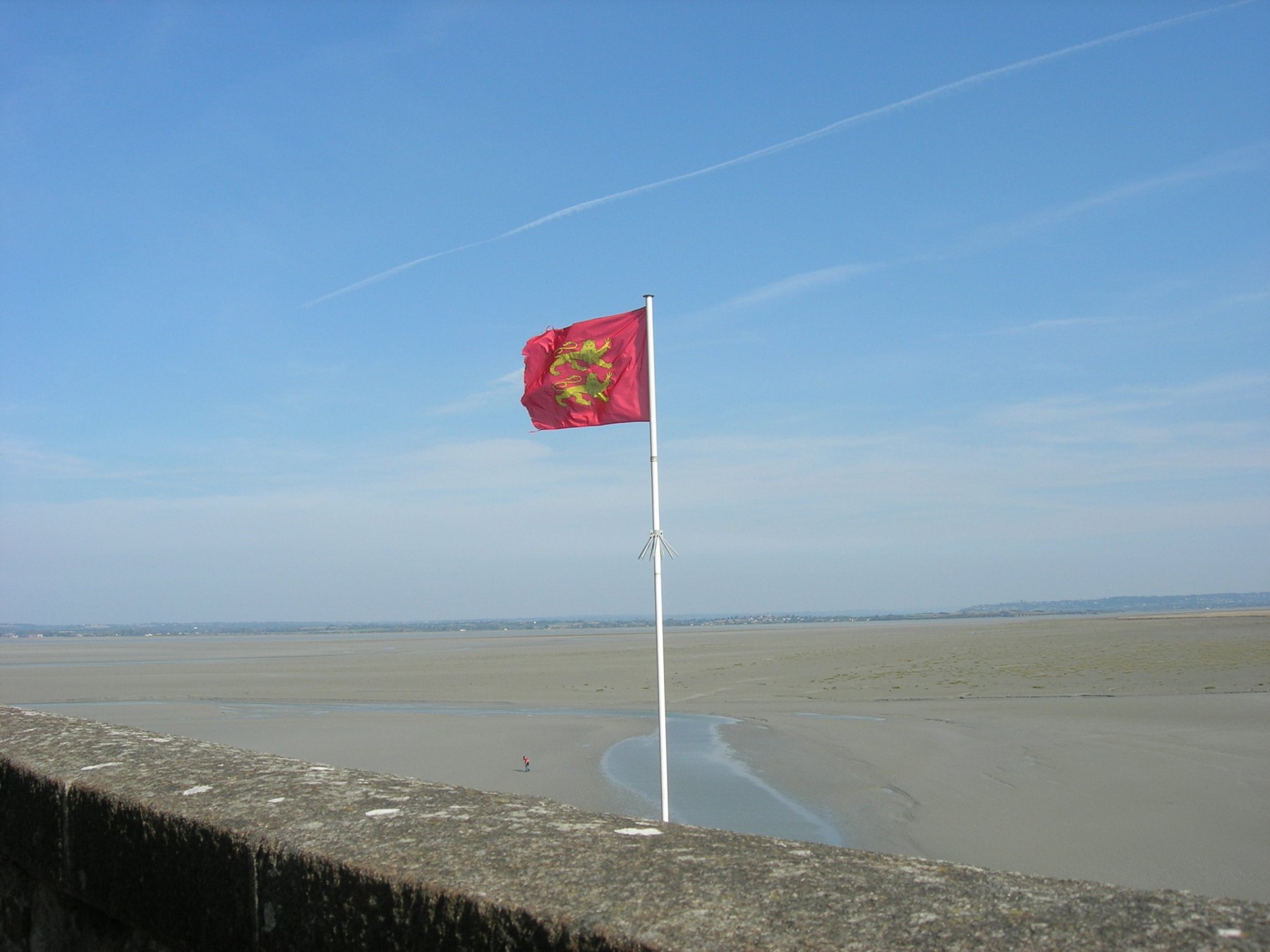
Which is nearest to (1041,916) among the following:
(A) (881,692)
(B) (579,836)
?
(B) (579,836)

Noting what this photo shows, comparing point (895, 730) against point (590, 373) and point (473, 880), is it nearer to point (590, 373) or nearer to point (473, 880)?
point (590, 373)

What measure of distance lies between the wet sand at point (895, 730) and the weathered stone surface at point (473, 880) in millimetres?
7421

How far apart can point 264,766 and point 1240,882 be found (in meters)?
8.25

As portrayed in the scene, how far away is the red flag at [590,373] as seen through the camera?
30.9 ft

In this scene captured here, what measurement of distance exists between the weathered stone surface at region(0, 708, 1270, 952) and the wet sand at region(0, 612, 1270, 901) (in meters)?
7.42

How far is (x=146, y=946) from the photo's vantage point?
2658mm

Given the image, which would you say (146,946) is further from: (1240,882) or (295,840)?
(1240,882)

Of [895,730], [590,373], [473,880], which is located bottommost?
[895,730]

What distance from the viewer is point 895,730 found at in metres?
17.2

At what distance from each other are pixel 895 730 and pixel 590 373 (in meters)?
10.4

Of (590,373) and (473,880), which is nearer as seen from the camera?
(473,880)

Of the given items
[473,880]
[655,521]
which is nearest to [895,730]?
[655,521]

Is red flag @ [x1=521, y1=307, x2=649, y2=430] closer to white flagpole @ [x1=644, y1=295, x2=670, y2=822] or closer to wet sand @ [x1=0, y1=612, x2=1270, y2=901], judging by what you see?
white flagpole @ [x1=644, y1=295, x2=670, y2=822]

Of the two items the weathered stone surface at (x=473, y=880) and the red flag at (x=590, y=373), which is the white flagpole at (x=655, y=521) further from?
the weathered stone surface at (x=473, y=880)
